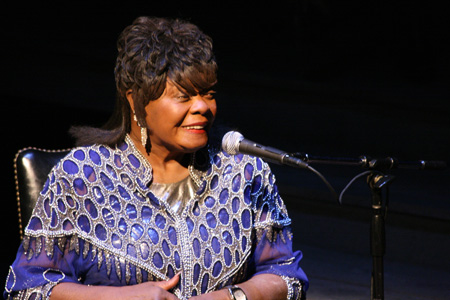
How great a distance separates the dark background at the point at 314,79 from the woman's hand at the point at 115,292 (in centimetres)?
145

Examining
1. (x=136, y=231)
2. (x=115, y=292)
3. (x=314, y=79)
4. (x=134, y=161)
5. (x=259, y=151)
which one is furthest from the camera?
(x=314, y=79)

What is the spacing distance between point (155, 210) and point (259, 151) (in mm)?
503

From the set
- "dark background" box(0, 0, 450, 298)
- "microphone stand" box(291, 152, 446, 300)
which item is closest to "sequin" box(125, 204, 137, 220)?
"microphone stand" box(291, 152, 446, 300)

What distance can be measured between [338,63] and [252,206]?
4.01 meters

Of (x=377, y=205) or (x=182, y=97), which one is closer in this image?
(x=377, y=205)

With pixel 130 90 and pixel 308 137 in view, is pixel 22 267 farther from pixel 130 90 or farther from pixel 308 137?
pixel 308 137

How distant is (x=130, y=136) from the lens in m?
2.39

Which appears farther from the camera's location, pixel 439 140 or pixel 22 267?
pixel 439 140

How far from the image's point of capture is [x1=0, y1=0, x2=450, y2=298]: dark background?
4.68m

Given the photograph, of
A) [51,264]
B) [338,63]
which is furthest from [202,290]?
[338,63]

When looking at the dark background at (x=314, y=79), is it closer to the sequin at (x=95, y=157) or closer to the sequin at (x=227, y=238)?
the sequin at (x=95, y=157)

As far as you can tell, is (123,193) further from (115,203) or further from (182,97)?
(182,97)

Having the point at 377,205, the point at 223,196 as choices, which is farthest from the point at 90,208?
the point at 377,205

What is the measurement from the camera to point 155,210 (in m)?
2.30
